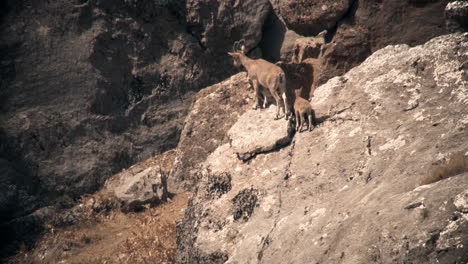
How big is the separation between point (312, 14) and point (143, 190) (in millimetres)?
6362

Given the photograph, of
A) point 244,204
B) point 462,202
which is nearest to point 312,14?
point 244,204

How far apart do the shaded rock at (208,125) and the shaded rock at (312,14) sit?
2.61 metres

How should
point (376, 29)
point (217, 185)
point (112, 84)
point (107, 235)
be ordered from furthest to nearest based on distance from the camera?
point (112, 84) → point (107, 235) → point (376, 29) → point (217, 185)

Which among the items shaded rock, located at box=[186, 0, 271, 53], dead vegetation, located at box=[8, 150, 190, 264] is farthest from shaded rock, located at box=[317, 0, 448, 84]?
dead vegetation, located at box=[8, 150, 190, 264]

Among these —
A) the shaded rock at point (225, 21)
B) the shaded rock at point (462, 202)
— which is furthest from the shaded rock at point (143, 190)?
the shaded rock at point (462, 202)

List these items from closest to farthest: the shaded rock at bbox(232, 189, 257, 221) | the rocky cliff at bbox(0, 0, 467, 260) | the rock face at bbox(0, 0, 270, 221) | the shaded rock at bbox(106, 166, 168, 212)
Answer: the shaded rock at bbox(232, 189, 257, 221), the shaded rock at bbox(106, 166, 168, 212), the rocky cliff at bbox(0, 0, 467, 260), the rock face at bbox(0, 0, 270, 221)

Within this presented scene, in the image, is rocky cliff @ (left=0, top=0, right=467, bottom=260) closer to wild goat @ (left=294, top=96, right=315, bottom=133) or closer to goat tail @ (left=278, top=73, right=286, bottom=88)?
goat tail @ (left=278, top=73, right=286, bottom=88)

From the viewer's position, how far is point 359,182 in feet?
27.8

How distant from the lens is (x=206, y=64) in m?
15.8

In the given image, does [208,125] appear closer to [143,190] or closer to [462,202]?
[143,190]

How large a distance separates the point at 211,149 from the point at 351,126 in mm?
5336

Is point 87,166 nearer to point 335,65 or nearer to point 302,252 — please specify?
point 335,65

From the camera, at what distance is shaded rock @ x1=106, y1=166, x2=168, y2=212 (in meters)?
13.6

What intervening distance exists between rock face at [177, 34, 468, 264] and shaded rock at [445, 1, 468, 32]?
0.29m
